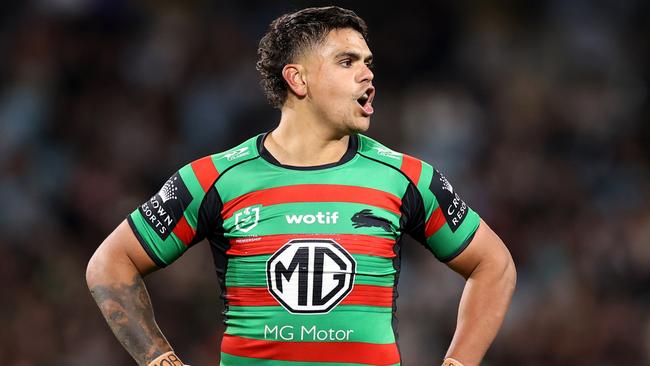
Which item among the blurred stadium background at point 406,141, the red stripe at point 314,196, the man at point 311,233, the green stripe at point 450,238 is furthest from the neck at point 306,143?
the blurred stadium background at point 406,141

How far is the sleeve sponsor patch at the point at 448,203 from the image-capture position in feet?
15.3

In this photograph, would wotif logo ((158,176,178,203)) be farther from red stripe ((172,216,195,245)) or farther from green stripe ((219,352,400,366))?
green stripe ((219,352,400,366))

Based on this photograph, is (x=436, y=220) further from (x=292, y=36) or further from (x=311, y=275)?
(x=292, y=36)

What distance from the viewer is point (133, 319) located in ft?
15.1

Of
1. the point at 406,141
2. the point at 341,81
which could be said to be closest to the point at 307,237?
the point at 341,81

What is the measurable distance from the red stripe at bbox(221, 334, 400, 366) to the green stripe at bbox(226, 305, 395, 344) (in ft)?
0.06

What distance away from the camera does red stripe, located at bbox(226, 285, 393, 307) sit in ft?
14.6

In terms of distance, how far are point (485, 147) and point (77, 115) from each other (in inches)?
140

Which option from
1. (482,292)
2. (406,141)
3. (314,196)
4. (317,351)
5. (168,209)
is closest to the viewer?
(317,351)

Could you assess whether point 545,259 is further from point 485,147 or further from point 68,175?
Answer: point 68,175

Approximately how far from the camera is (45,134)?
10.0 m

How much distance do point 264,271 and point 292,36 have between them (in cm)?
99

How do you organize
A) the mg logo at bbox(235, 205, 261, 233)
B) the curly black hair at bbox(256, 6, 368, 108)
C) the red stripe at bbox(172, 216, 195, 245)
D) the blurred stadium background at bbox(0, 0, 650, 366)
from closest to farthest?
the mg logo at bbox(235, 205, 261, 233)
the red stripe at bbox(172, 216, 195, 245)
the curly black hair at bbox(256, 6, 368, 108)
the blurred stadium background at bbox(0, 0, 650, 366)

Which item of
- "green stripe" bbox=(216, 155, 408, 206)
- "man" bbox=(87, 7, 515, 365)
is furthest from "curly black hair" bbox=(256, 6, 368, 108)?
"green stripe" bbox=(216, 155, 408, 206)
